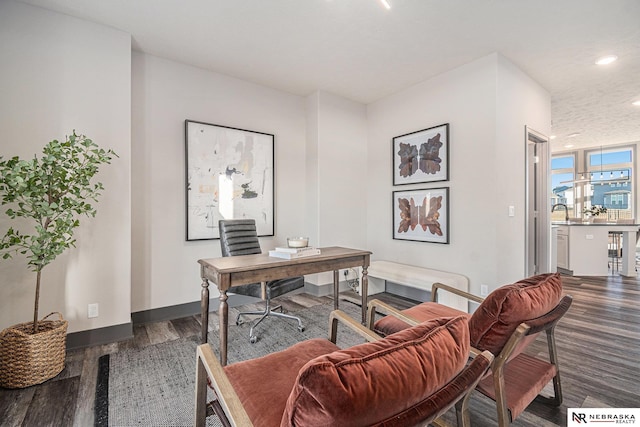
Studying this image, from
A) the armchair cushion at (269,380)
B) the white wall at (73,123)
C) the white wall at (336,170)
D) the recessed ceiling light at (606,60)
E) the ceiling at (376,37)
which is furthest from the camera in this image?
the white wall at (336,170)

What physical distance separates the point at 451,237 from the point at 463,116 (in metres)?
1.40

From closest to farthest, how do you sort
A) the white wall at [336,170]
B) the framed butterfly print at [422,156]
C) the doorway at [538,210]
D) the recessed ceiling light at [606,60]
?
the recessed ceiling light at [606,60]
the framed butterfly print at [422,156]
the white wall at [336,170]
the doorway at [538,210]

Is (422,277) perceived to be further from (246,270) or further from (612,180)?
(612,180)

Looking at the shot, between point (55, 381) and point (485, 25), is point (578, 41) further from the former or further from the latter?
point (55, 381)


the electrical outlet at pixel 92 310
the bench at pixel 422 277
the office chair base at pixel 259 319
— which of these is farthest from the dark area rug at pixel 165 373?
the bench at pixel 422 277

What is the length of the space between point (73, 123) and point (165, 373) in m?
2.18

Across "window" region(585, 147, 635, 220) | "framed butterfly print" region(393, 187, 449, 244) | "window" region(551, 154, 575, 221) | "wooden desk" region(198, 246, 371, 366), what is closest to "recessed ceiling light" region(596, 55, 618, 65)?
"framed butterfly print" region(393, 187, 449, 244)

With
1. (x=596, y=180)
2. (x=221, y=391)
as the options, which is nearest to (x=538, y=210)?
(x=221, y=391)

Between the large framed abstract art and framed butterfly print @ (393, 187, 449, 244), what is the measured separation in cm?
175

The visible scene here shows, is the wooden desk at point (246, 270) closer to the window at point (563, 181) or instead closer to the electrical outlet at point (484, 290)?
the electrical outlet at point (484, 290)

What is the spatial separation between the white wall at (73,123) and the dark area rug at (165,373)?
598 mm

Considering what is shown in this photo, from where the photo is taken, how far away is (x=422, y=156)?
3867mm

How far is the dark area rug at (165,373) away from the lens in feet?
5.66

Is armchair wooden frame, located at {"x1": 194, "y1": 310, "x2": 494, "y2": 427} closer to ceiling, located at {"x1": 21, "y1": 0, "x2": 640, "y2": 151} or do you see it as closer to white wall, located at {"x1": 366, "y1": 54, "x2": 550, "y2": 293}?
white wall, located at {"x1": 366, "y1": 54, "x2": 550, "y2": 293}
